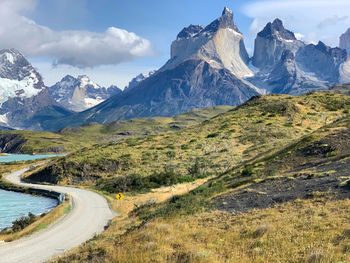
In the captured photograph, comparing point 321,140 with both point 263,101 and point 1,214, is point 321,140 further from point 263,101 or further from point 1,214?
point 263,101

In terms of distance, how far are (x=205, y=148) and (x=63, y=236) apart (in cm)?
5918

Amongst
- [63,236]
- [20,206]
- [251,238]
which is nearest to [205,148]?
[20,206]

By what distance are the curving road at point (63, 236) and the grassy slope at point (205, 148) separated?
19.9 m

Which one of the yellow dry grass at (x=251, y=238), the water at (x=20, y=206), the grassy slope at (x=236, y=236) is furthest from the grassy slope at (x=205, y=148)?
the yellow dry grass at (x=251, y=238)

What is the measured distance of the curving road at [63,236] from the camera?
2830 centimetres

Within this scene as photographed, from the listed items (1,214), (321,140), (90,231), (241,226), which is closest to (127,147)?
(1,214)

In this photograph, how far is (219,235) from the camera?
67.9 ft

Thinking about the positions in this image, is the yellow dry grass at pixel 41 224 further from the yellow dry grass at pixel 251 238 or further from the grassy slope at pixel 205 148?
the grassy slope at pixel 205 148

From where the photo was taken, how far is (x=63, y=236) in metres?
35.1

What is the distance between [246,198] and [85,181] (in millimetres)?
Result: 61762

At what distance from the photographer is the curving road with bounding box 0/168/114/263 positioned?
92.8 feet

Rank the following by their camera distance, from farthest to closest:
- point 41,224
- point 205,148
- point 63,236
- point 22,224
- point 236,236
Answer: point 205,148, point 22,224, point 41,224, point 63,236, point 236,236

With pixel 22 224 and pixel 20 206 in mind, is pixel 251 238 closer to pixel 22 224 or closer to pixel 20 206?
pixel 22 224

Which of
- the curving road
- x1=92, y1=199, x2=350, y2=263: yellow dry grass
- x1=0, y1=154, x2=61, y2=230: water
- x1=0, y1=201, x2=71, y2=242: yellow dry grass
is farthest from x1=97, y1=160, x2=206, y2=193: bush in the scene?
x1=92, y1=199, x2=350, y2=263: yellow dry grass
